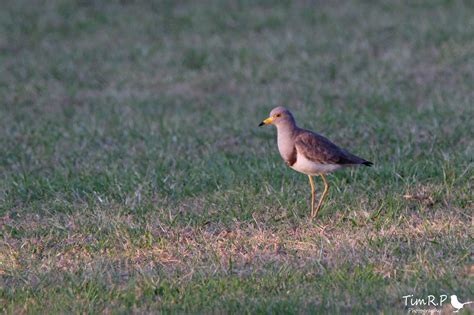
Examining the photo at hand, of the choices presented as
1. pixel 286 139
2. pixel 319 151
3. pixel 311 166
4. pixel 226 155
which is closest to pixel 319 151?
pixel 319 151

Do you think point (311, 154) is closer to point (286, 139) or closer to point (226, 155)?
point (286, 139)

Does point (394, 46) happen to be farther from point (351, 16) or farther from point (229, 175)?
point (229, 175)

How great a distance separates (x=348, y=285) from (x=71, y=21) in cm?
1051

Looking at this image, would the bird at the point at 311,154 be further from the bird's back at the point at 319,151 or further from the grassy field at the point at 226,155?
the grassy field at the point at 226,155

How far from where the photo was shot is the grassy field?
19.1 ft

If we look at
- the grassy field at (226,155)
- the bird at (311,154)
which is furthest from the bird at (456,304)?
the bird at (311,154)

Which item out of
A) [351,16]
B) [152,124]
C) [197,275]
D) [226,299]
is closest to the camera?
[226,299]

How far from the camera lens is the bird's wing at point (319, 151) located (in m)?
6.87

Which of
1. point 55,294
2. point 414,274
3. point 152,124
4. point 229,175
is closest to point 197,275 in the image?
point 55,294

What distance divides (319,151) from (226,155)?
7.32 feet

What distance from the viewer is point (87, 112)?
1108cm

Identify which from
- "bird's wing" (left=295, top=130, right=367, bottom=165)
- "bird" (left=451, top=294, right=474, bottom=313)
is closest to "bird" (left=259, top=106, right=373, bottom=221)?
"bird's wing" (left=295, top=130, right=367, bottom=165)

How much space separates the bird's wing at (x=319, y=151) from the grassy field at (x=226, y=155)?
396 millimetres

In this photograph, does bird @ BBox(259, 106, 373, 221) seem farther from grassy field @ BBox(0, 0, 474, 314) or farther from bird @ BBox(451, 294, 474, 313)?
bird @ BBox(451, 294, 474, 313)
